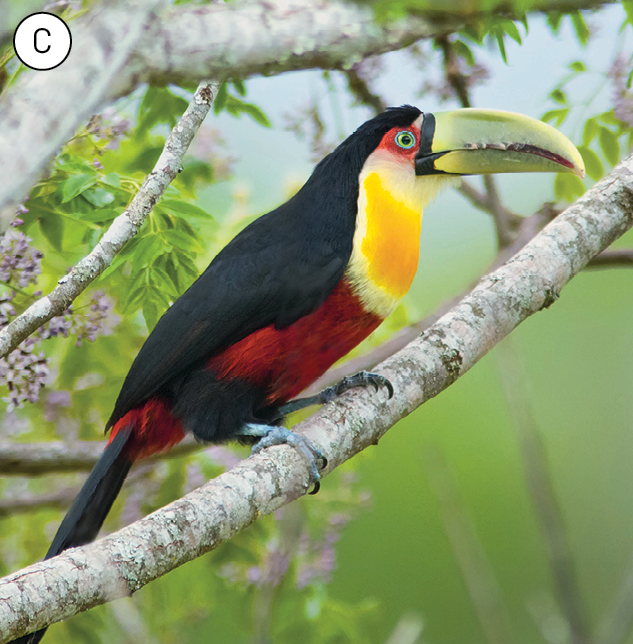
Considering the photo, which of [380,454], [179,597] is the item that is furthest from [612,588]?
[179,597]

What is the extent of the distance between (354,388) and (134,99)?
0.81m

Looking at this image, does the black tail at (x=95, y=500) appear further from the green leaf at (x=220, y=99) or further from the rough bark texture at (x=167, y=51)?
the green leaf at (x=220, y=99)

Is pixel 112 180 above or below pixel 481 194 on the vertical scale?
below

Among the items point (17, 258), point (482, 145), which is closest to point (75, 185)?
point (17, 258)

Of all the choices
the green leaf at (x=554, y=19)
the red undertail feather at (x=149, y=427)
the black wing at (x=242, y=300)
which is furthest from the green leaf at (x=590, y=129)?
the red undertail feather at (x=149, y=427)

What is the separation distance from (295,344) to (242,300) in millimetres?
136

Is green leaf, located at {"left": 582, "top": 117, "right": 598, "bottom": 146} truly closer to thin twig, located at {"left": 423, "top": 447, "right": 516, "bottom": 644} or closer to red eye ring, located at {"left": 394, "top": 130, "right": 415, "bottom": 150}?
red eye ring, located at {"left": 394, "top": 130, "right": 415, "bottom": 150}

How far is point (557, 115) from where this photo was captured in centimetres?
179

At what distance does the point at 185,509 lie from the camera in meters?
1.05

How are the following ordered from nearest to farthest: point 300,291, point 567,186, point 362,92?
1. point 300,291
2. point 567,186
3. point 362,92

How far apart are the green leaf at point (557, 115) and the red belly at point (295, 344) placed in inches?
27.1

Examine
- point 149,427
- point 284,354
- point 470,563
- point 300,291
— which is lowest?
point 470,563

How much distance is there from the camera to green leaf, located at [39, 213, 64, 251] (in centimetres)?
150

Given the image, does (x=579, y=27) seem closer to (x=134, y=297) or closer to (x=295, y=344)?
(x=295, y=344)
